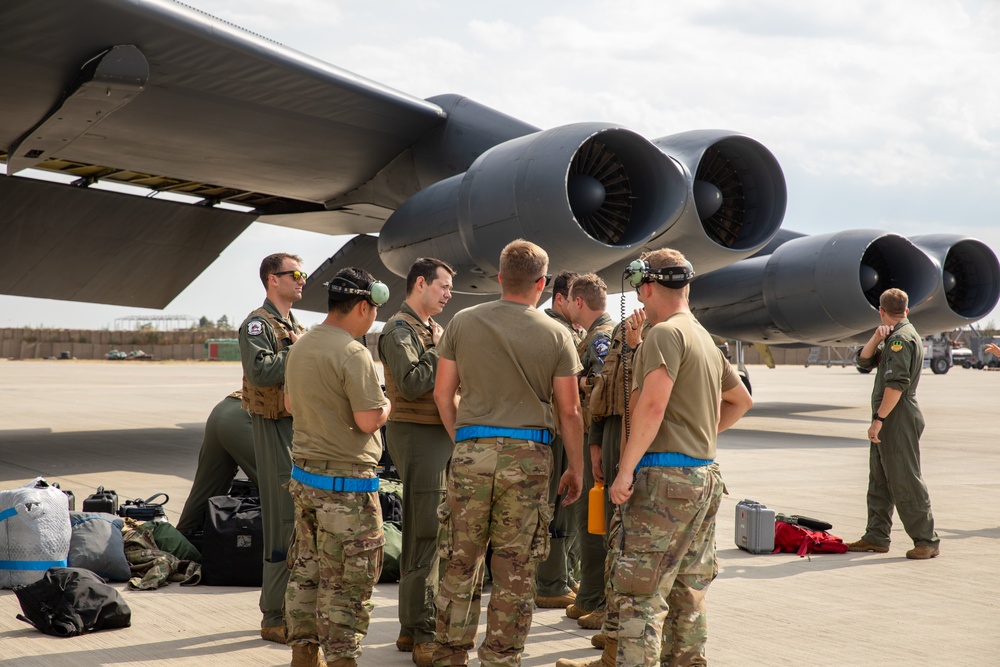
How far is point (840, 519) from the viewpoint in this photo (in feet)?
24.8

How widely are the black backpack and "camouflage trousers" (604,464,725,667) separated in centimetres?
246

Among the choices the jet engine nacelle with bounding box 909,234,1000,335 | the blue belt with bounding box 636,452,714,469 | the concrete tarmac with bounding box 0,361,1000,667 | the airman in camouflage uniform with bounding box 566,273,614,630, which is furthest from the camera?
the jet engine nacelle with bounding box 909,234,1000,335

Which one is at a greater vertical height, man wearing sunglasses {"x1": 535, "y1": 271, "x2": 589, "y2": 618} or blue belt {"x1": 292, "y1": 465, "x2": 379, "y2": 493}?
blue belt {"x1": 292, "y1": 465, "x2": 379, "y2": 493}

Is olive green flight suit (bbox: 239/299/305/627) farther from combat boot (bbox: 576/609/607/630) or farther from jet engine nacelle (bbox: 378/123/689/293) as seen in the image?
jet engine nacelle (bbox: 378/123/689/293)

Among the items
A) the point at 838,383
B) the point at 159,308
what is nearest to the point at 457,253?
the point at 159,308

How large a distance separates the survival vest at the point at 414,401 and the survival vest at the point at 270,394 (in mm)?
516

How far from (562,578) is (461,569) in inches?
60.1

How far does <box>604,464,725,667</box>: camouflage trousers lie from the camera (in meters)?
3.47

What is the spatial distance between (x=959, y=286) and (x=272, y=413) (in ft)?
35.4

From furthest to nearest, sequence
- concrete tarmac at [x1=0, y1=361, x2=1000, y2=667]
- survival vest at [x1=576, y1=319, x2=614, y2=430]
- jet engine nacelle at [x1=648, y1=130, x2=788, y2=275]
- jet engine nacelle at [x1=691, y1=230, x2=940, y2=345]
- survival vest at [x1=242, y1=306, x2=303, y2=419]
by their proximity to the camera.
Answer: jet engine nacelle at [x1=691, y1=230, x2=940, y2=345] → jet engine nacelle at [x1=648, y1=130, x2=788, y2=275] → survival vest at [x1=576, y1=319, x2=614, y2=430] → survival vest at [x1=242, y1=306, x2=303, y2=419] → concrete tarmac at [x1=0, y1=361, x2=1000, y2=667]

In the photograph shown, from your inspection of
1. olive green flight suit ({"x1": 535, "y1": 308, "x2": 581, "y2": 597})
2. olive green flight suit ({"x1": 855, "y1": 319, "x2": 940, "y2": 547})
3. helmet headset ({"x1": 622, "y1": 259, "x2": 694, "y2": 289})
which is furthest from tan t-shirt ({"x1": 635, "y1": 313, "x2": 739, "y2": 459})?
olive green flight suit ({"x1": 855, "y1": 319, "x2": 940, "y2": 547})

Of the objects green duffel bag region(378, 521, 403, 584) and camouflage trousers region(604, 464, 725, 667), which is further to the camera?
green duffel bag region(378, 521, 403, 584)

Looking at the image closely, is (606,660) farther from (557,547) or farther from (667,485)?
(557,547)

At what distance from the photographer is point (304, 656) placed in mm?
3887
